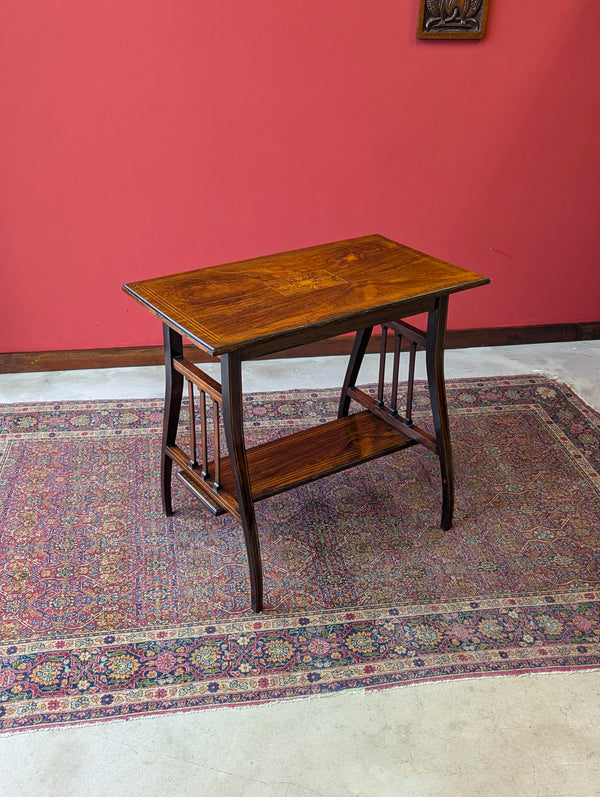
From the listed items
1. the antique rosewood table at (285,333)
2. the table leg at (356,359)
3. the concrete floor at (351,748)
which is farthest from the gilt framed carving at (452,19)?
the concrete floor at (351,748)

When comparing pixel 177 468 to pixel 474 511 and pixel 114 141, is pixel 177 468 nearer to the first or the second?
pixel 474 511

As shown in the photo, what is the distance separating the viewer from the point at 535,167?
4.28 meters

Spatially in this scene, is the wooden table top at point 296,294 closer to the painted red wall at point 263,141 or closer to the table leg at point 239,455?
the table leg at point 239,455

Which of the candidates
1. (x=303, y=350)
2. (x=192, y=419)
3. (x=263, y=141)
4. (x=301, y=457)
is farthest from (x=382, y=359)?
(x=263, y=141)

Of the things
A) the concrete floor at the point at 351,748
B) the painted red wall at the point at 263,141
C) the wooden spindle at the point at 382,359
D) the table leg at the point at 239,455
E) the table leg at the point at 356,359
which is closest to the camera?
the concrete floor at the point at 351,748

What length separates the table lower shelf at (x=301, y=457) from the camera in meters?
2.83

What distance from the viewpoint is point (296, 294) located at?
8.79ft

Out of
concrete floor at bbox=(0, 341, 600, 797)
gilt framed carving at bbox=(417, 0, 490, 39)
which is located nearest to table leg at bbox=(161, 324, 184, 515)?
concrete floor at bbox=(0, 341, 600, 797)

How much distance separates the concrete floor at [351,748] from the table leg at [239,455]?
1.41ft

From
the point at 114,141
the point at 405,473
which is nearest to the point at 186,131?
the point at 114,141

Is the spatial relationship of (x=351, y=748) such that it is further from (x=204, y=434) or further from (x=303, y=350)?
(x=303, y=350)

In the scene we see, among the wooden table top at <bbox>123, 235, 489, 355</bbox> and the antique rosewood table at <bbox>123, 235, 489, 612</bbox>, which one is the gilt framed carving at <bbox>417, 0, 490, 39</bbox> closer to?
the antique rosewood table at <bbox>123, 235, 489, 612</bbox>

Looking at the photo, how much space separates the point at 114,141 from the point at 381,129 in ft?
4.26

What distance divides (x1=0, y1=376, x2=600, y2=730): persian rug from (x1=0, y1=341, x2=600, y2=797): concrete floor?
0.07 meters
